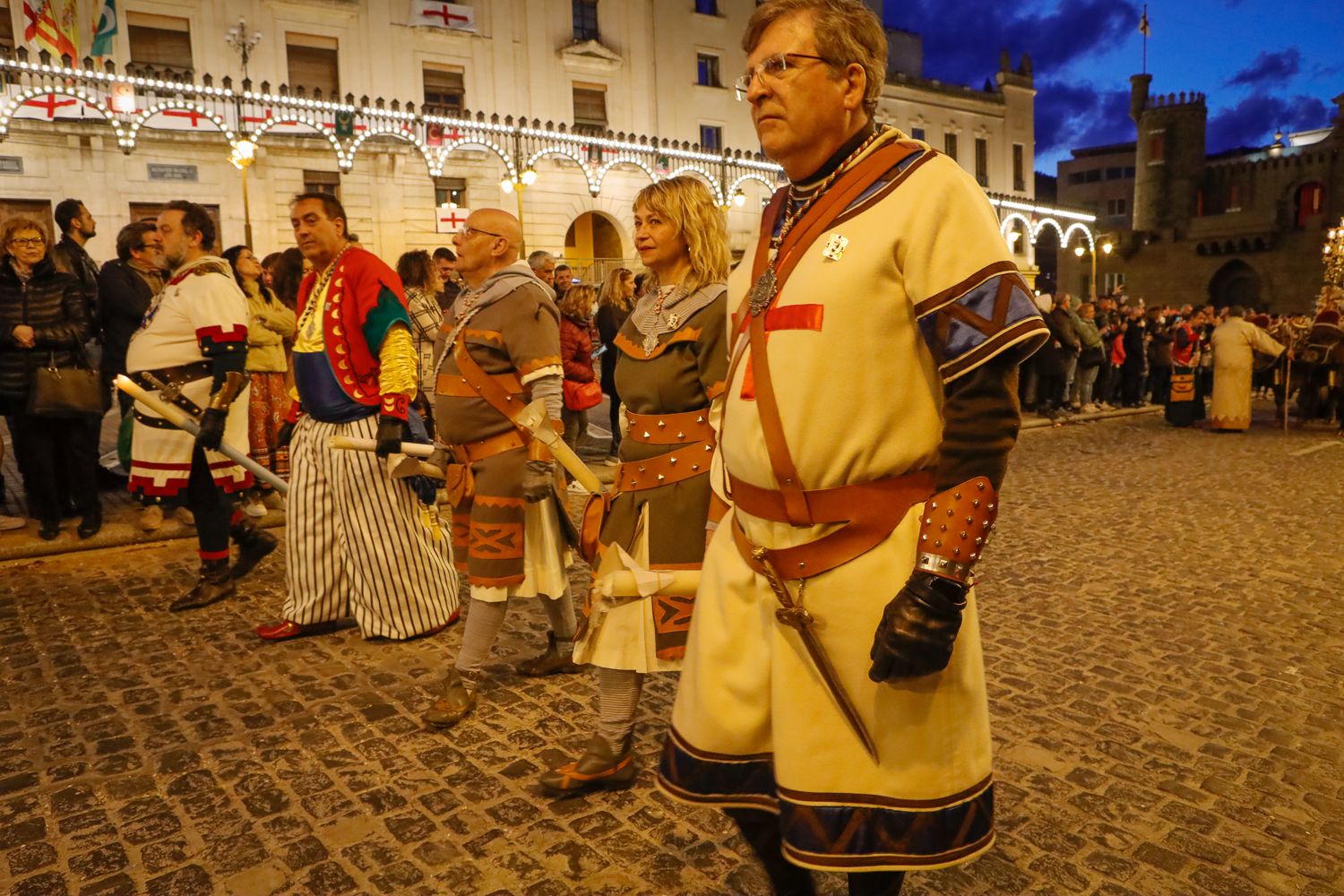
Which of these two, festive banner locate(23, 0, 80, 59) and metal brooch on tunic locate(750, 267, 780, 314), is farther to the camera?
festive banner locate(23, 0, 80, 59)

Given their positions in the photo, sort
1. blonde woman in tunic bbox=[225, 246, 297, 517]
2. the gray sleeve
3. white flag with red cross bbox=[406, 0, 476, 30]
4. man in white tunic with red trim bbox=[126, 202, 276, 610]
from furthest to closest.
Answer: white flag with red cross bbox=[406, 0, 476, 30], blonde woman in tunic bbox=[225, 246, 297, 517], man in white tunic with red trim bbox=[126, 202, 276, 610], the gray sleeve

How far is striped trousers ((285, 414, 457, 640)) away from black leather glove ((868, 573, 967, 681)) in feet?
11.9

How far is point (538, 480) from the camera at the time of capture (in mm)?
3633

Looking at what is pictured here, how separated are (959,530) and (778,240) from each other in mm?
707

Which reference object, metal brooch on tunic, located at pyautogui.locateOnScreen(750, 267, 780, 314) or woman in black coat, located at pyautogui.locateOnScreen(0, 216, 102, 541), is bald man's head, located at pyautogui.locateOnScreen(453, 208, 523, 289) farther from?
woman in black coat, located at pyautogui.locateOnScreen(0, 216, 102, 541)

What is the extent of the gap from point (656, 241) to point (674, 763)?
71.2 inches

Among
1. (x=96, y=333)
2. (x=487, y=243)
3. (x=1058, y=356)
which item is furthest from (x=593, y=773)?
(x=1058, y=356)

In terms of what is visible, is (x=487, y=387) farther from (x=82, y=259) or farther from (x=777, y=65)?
(x=82, y=259)

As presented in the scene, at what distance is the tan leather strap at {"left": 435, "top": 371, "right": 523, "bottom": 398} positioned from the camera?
3.91 metres

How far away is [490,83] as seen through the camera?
93.6 ft

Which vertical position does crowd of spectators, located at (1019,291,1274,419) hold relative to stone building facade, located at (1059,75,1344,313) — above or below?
below

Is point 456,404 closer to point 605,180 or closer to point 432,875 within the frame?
point 432,875

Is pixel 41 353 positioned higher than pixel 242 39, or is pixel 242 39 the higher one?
pixel 242 39

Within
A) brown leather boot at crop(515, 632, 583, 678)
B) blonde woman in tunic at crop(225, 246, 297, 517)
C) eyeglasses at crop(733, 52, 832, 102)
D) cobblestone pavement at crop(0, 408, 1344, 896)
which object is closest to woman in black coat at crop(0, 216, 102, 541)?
cobblestone pavement at crop(0, 408, 1344, 896)
